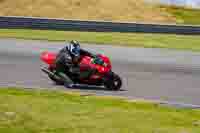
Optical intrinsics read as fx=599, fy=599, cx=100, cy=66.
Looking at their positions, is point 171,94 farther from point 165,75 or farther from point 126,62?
point 126,62

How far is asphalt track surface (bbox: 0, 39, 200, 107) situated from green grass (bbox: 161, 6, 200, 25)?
53.8 feet

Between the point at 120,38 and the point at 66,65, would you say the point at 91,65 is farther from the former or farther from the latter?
the point at 120,38

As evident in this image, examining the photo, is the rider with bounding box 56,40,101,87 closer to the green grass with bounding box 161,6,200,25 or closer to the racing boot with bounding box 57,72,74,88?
the racing boot with bounding box 57,72,74,88

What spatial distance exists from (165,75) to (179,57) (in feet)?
16.4

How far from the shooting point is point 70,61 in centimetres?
1598

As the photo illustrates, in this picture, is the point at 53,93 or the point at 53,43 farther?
the point at 53,43

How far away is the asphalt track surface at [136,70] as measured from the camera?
15.3m

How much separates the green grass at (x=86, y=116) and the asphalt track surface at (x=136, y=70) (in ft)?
5.89

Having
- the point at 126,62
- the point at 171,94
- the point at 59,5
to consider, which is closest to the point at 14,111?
the point at 171,94

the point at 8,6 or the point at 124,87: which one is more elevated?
the point at 8,6

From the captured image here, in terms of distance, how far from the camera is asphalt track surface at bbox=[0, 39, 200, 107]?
15344 mm

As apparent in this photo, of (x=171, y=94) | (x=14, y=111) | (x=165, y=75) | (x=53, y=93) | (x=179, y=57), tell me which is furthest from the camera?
(x=179, y=57)

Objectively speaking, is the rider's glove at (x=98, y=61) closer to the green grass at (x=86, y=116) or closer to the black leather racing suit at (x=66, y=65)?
the black leather racing suit at (x=66, y=65)

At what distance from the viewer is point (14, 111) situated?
35.4 ft
